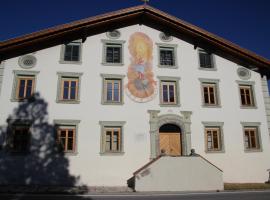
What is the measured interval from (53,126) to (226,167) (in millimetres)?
11271

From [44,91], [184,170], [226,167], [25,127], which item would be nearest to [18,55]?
[44,91]

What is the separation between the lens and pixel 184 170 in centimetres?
1359

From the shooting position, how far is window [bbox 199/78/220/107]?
57.6 ft

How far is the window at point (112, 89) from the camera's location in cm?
1627

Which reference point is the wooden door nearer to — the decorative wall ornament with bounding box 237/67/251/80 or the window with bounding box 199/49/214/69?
the window with bounding box 199/49/214/69

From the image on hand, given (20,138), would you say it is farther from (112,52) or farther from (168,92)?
(168,92)

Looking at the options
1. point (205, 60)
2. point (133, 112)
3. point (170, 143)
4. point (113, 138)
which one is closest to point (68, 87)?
point (113, 138)

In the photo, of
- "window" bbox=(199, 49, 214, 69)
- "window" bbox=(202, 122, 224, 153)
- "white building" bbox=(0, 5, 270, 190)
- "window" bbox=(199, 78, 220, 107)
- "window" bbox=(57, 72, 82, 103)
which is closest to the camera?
"white building" bbox=(0, 5, 270, 190)

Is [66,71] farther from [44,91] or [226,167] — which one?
[226,167]

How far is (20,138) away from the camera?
48.9 ft

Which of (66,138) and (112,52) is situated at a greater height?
(112,52)

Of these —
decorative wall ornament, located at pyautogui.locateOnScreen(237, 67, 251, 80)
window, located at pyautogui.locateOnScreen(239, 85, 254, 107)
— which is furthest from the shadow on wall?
decorative wall ornament, located at pyautogui.locateOnScreen(237, 67, 251, 80)

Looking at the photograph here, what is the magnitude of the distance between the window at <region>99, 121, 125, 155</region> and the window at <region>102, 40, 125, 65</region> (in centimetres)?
415

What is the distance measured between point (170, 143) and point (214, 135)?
3082 millimetres
